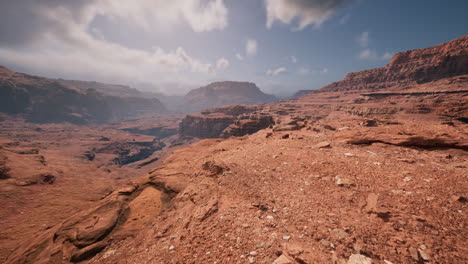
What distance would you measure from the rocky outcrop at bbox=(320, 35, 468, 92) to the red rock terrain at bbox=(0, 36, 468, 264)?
12871 cm

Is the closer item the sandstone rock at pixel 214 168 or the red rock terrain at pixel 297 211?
the red rock terrain at pixel 297 211

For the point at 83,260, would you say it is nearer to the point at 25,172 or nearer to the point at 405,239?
the point at 405,239

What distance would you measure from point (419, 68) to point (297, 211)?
482 feet

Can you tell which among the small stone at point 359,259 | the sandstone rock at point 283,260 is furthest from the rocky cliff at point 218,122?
the small stone at point 359,259

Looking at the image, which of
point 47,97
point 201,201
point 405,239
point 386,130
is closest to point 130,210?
point 201,201

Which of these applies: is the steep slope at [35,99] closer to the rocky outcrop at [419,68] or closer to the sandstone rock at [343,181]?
the sandstone rock at [343,181]

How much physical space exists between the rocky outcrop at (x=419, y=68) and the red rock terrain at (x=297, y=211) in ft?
422

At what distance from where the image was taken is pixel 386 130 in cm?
1038

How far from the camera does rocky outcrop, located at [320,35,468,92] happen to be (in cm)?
8238

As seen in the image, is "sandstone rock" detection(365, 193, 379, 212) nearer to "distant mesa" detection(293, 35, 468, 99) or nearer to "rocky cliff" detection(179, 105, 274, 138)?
"rocky cliff" detection(179, 105, 274, 138)

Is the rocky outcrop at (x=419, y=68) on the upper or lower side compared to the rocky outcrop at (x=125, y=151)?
upper

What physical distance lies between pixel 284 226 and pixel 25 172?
100ft

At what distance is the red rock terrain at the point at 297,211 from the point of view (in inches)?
140

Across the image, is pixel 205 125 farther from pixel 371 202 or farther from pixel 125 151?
pixel 371 202
